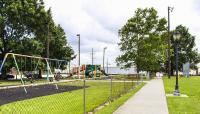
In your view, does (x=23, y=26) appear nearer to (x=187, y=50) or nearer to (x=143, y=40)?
(x=143, y=40)

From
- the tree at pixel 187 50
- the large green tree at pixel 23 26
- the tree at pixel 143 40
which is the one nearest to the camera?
the large green tree at pixel 23 26

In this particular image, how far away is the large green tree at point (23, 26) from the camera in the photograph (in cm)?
5888

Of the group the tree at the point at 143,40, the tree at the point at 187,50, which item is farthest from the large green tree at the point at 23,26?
the tree at the point at 187,50

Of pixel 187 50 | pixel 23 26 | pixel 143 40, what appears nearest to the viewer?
pixel 23 26

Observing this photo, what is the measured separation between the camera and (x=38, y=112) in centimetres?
1563

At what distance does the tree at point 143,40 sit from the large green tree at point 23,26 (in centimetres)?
1441

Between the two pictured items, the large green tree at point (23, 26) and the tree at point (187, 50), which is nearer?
the large green tree at point (23, 26)

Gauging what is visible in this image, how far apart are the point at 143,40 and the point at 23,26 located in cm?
2071

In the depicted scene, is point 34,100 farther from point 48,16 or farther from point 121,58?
point 121,58

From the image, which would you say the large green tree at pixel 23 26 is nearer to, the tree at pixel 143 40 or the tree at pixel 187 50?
the tree at pixel 143 40

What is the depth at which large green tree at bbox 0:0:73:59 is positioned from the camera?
58.9 m

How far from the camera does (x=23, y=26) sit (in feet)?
199

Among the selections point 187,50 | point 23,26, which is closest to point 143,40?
point 23,26

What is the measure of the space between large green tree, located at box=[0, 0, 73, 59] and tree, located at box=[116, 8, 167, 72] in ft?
47.3
